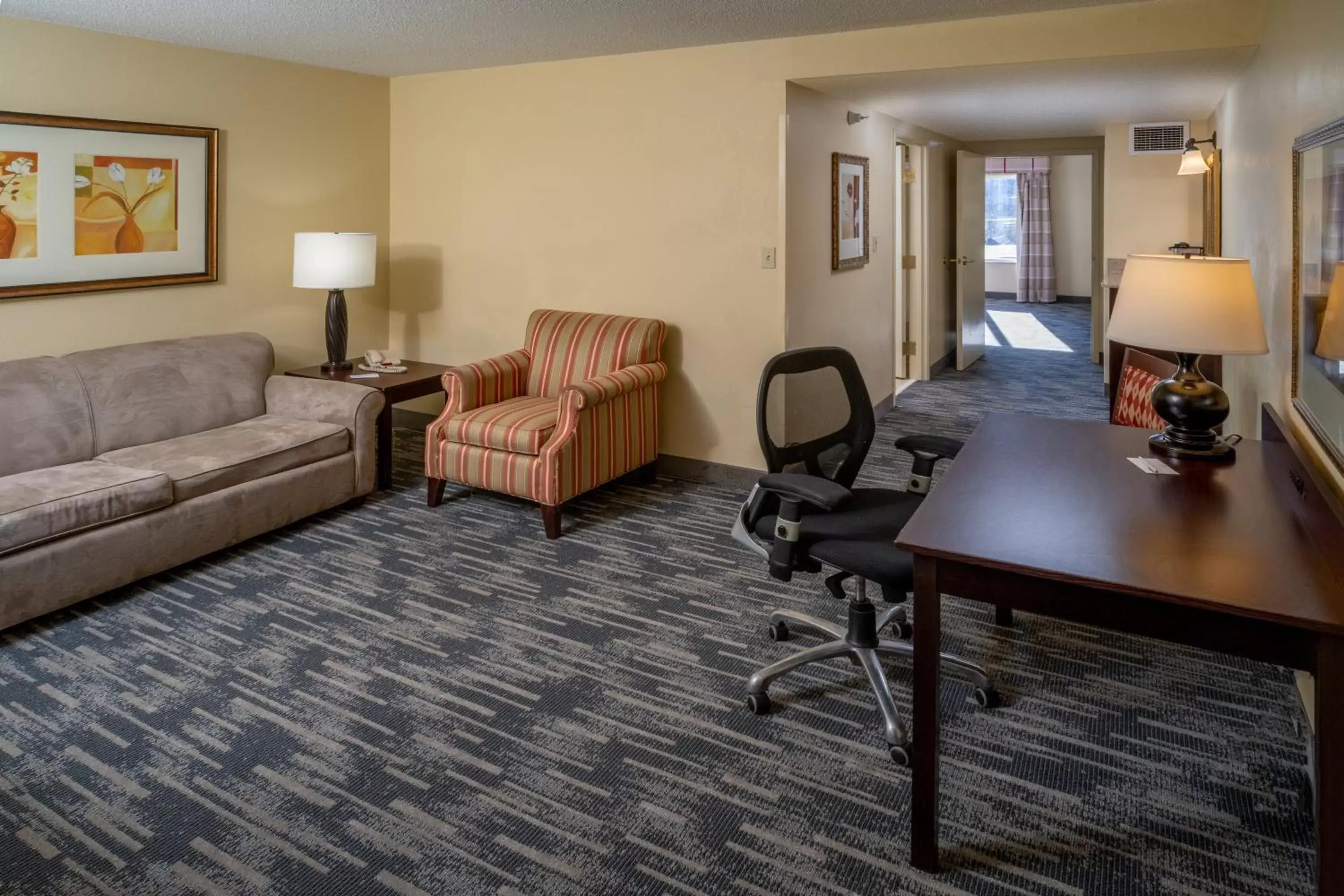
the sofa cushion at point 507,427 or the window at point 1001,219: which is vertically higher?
the window at point 1001,219

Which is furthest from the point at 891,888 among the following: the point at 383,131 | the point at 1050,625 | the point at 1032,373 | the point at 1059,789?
the point at 1032,373

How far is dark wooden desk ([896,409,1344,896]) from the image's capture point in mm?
1417

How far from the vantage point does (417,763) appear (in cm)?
225

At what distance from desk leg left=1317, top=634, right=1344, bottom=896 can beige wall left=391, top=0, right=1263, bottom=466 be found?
9.62 feet

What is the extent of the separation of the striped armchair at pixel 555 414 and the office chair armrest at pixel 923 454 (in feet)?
5.28

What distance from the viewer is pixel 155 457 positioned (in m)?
3.61

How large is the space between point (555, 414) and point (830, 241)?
5.99ft

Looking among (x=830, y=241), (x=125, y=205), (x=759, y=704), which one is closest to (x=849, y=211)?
(x=830, y=241)

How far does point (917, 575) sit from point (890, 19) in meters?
2.85

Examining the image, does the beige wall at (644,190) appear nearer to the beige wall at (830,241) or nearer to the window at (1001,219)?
the beige wall at (830,241)

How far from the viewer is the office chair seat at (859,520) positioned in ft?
7.87

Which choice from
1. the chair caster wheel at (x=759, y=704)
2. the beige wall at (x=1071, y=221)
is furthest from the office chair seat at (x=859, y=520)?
the beige wall at (x=1071, y=221)

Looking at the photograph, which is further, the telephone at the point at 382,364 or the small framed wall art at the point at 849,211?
the small framed wall art at the point at 849,211

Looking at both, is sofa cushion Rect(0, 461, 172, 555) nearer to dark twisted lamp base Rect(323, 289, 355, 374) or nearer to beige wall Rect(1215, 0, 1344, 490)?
dark twisted lamp base Rect(323, 289, 355, 374)
